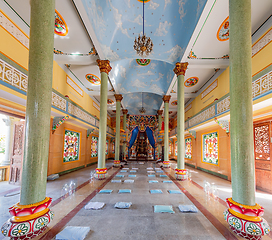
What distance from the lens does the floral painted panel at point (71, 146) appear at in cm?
905

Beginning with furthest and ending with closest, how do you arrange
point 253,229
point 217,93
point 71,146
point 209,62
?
point 71,146, point 217,93, point 209,62, point 253,229

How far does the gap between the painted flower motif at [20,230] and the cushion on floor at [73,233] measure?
50 centimetres

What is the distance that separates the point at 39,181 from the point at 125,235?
1.73 meters

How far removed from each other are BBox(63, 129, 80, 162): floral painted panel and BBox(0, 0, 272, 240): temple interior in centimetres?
12

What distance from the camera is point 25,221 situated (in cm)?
239

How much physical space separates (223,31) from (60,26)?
6.05 metres

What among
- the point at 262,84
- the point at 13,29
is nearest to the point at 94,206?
the point at 262,84

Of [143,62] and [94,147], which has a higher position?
[143,62]

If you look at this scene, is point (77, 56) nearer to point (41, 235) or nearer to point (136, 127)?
point (41, 235)

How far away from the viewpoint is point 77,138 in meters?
10.5

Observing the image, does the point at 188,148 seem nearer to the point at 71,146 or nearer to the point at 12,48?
the point at 71,146

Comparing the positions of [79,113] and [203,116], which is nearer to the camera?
[79,113]

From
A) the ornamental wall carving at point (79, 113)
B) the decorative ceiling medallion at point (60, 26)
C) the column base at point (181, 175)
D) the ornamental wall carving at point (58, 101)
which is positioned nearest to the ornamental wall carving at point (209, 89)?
the column base at point (181, 175)

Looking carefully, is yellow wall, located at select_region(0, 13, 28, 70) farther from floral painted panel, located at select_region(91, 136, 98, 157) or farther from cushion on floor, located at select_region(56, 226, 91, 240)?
floral painted panel, located at select_region(91, 136, 98, 157)
